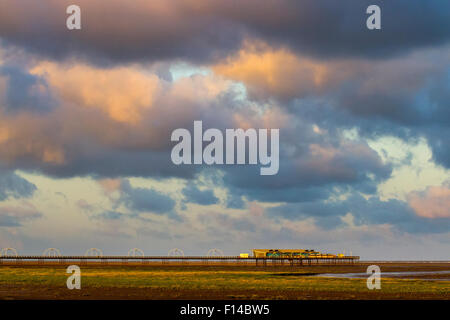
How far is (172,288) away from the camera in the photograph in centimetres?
6575

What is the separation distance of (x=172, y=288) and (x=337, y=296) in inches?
791
